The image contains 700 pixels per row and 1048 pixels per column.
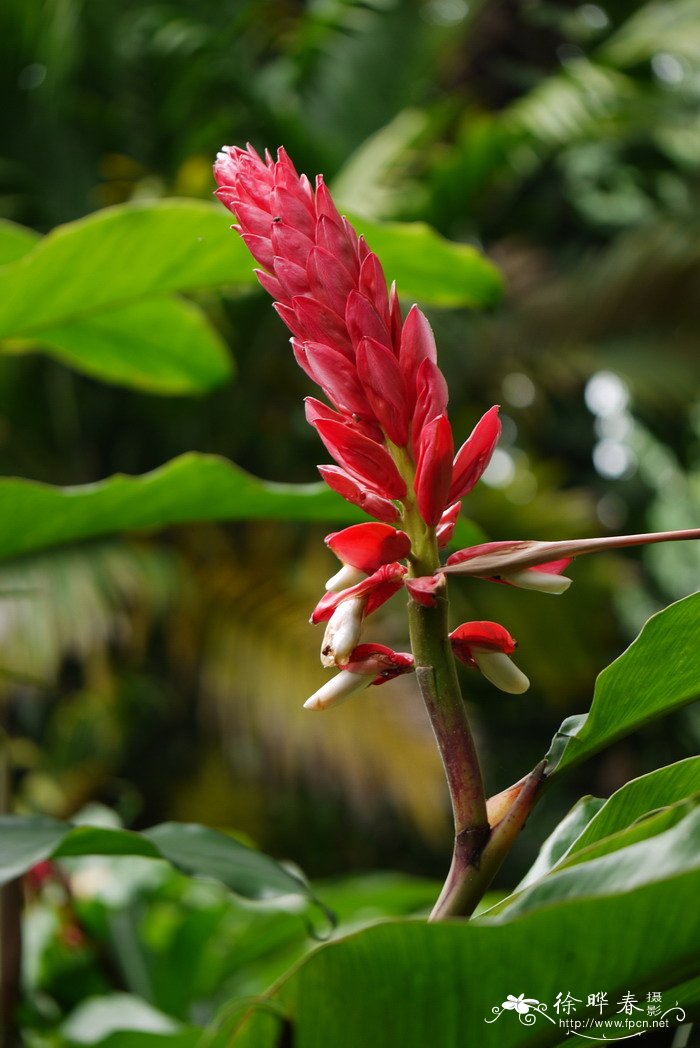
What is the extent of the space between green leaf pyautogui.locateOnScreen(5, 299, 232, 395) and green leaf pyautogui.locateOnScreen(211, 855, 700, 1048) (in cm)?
65

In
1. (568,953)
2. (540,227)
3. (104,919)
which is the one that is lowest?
(104,919)

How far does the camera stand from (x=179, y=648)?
2.84 m

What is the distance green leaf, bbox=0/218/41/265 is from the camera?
2.48 ft

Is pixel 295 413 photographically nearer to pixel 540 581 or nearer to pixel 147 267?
pixel 147 267

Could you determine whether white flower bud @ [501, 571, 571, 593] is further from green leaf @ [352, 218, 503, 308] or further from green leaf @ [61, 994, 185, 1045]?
green leaf @ [61, 994, 185, 1045]

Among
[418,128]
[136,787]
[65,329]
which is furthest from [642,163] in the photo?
[65,329]

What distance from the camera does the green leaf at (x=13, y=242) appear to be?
0.76 metres

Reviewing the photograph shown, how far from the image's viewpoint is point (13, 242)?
0.77 m

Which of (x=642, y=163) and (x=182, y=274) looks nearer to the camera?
(x=182, y=274)

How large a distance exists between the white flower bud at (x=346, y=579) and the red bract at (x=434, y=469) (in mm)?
30

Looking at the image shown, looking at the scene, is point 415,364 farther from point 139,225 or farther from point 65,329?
point 65,329

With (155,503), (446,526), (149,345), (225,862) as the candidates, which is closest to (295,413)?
(149,345)

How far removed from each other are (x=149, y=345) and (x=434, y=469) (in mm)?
643

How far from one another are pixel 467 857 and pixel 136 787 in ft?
10.6
